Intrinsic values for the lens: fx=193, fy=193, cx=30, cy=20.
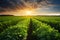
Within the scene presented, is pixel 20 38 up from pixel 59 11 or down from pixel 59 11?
down

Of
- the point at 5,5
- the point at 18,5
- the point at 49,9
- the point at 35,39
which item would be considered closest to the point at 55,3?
the point at 49,9

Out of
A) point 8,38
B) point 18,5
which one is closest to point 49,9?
point 18,5

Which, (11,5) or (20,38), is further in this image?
(11,5)

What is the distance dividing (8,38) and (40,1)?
5.09 m

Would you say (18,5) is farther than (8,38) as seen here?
Yes

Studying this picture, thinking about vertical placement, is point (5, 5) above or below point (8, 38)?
above

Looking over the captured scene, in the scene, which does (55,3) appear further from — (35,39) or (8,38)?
(8,38)

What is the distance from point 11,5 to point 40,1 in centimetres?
239

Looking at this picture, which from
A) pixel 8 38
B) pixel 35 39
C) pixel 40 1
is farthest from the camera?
pixel 40 1

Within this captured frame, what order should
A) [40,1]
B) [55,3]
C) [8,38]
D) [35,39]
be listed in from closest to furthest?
[8,38] < [35,39] < [40,1] < [55,3]

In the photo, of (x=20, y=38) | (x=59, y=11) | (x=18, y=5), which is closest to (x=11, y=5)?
(x=18, y=5)

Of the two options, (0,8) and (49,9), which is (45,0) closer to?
(49,9)

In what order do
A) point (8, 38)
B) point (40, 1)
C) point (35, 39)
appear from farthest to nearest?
point (40, 1), point (35, 39), point (8, 38)

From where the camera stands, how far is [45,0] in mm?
13570
